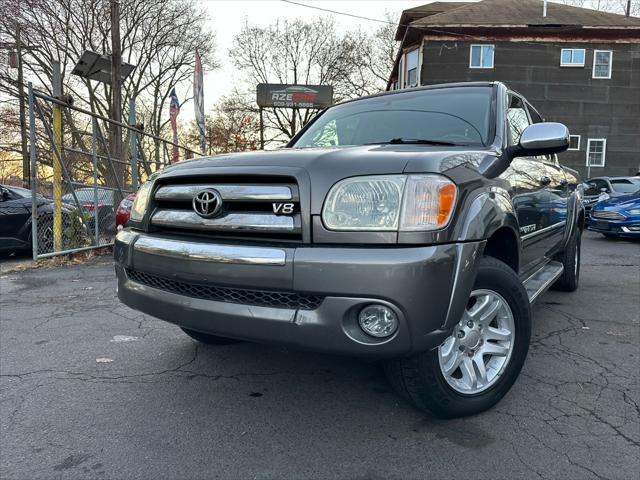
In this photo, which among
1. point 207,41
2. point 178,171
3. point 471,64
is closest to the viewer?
point 178,171

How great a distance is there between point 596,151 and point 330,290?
25817mm

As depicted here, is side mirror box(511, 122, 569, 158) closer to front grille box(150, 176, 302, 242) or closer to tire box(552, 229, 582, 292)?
front grille box(150, 176, 302, 242)

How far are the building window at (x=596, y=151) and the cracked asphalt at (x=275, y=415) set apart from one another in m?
22.7

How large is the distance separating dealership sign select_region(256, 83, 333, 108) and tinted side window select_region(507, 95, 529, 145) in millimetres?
25312

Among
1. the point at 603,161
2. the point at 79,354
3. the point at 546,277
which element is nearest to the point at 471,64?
the point at 603,161

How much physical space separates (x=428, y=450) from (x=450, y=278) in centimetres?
82

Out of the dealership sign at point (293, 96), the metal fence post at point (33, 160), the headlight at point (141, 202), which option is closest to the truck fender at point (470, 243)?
the headlight at point (141, 202)

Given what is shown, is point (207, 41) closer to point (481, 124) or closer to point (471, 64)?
point (471, 64)

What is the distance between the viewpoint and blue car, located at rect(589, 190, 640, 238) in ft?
33.5

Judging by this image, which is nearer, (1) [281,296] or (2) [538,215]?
(1) [281,296]

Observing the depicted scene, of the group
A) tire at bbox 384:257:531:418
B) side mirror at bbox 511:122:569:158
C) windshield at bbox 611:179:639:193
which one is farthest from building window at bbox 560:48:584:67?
tire at bbox 384:257:531:418

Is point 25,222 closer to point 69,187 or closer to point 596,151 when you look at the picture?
point 69,187

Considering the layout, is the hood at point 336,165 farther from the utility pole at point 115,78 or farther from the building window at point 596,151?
the building window at point 596,151

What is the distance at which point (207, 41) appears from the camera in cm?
2800
